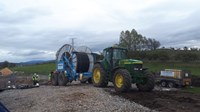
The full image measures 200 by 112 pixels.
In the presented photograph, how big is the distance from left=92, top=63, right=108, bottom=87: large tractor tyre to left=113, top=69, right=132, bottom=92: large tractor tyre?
1875mm

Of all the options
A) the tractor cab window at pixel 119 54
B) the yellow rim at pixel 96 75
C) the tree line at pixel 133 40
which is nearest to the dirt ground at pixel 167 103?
the tractor cab window at pixel 119 54

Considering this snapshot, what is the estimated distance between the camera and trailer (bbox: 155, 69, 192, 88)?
3312 centimetres

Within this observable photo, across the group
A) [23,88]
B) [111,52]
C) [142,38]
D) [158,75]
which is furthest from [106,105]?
[142,38]

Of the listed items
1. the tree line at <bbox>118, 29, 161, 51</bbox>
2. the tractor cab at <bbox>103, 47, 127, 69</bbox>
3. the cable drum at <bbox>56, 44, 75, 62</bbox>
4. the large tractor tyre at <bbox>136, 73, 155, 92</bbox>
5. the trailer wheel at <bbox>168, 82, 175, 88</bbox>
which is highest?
the tree line at <bbox>118, 29, 161, 51</bbox>

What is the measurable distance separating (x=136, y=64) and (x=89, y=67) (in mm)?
8227

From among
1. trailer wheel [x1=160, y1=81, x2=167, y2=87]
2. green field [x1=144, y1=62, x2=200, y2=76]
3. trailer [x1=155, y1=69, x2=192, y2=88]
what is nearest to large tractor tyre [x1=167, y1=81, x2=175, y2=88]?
trailer [x1=155, y1=69, x2=192, y2=88]

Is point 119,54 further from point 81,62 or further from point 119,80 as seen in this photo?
point 81,62

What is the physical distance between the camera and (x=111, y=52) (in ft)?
80.2

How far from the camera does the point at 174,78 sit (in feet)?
111

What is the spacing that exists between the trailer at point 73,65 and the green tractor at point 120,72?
15.1ft

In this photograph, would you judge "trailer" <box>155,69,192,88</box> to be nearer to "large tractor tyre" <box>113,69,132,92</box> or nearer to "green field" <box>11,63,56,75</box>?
"large tractor tyre" <box>113,69,132,92</box>

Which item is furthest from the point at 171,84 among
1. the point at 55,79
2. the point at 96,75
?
the point at 96,75

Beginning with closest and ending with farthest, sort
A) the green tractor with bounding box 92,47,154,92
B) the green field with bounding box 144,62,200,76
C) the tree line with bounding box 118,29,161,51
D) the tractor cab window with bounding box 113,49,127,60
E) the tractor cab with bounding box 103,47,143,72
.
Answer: the green tractor with bounding box 92,47,154,92
the tractor cab with bounding box 103,47,143,72
the tractor cab window with bounding box 113,49,127,60
the green field with bounding box 144,62,200,76
the tree line with bounding box 118,29,161,51

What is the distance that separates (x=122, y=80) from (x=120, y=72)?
21.5 inches
